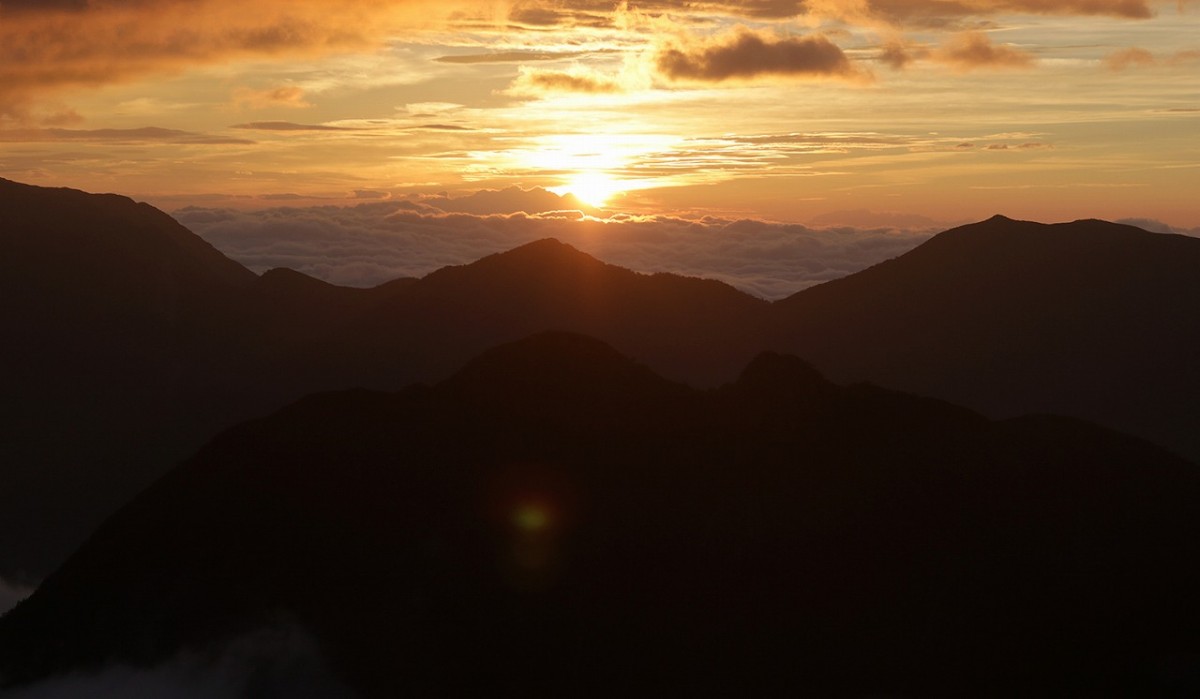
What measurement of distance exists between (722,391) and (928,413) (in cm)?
2128

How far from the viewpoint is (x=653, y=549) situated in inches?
3959

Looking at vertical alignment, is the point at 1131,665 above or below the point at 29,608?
above

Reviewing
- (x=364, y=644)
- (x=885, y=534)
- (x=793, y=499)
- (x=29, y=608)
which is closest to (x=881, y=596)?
(x=885, y=534)

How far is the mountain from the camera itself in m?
87.2

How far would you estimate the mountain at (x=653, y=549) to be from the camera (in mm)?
87250

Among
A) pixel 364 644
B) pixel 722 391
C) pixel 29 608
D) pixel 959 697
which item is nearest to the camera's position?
pixel 959 697

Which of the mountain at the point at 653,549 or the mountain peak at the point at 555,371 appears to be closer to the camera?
the mountain at the point at 653,549

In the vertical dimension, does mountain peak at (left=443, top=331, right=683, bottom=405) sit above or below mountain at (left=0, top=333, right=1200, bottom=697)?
above

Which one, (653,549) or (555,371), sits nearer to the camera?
(653,549)

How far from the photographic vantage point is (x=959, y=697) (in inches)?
3196

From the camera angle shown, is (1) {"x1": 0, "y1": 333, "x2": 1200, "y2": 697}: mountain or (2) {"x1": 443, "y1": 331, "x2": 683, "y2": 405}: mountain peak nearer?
(1) {"x1": 0, "y1": 333, "x2": 1200, "y2": 697}: mountain

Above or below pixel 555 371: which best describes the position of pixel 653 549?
below

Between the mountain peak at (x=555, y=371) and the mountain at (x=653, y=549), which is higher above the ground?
the mountain peak at (x=555, y=371)

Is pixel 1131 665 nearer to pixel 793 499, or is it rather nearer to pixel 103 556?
pixel 793 499
